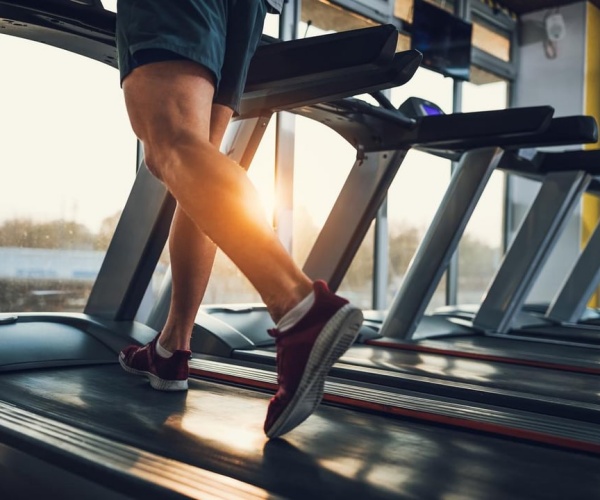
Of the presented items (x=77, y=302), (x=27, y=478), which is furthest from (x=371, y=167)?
(x=27, y=478)

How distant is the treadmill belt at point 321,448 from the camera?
1.14m

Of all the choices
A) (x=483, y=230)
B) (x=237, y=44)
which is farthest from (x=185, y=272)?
(x=483, y=230)

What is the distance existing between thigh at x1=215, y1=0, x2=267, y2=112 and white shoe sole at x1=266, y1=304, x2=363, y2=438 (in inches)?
25.9

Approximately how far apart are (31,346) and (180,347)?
72 cm

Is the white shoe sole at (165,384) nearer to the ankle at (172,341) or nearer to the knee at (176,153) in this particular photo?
the ankle at (172,341)

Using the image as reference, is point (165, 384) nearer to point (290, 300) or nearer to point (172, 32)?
point (290, 300)

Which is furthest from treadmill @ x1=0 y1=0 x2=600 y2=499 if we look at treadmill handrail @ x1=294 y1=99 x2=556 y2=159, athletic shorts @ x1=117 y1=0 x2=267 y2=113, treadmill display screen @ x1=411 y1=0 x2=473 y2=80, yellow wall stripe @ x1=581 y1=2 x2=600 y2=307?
yellow wall stripe @ x1=581 y1=2 x2=600 y2=307

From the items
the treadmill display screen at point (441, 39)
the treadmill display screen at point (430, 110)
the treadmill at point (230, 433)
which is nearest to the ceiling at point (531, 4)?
the treadmill display screen at point (441, 39)

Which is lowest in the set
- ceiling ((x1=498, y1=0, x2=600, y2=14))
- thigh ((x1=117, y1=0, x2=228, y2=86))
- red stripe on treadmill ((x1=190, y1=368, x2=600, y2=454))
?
red stripe on treadmill ((x1=190, y1=368, x2=600, y2=454))

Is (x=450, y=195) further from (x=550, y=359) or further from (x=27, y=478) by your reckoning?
(x=27, y=478)

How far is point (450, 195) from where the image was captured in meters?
3.38

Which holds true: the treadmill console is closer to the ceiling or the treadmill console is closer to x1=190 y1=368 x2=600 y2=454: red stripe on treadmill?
x1=190 y1=368 x2=600 y2=454: red stripe on treadmill

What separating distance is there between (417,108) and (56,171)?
170 cm

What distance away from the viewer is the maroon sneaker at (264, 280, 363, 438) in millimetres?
1194
